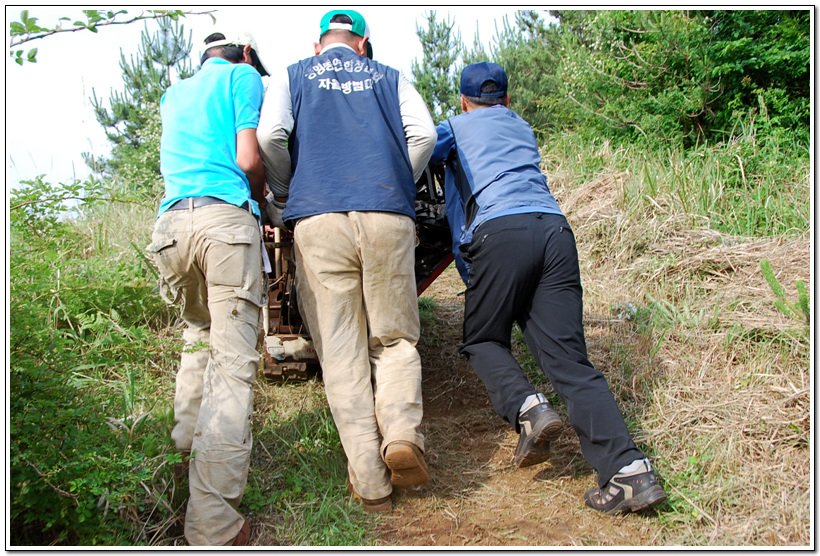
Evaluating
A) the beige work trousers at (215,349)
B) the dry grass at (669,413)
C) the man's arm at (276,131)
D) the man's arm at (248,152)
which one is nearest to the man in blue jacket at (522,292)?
the dry grass at (669,413)

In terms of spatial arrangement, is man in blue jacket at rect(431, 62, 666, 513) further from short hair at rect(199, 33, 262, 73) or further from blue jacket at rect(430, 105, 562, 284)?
short hair at rect(199, 33, 262, 73)

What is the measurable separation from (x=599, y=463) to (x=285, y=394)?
197cm

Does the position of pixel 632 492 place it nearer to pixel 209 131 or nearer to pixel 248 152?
pixel 248 152

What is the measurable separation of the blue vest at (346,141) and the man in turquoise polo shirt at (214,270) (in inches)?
8.9

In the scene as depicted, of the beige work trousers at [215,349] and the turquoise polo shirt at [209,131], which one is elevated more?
the turquoise polo shirt at [209,131]

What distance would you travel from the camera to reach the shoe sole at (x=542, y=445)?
3078 millimetres

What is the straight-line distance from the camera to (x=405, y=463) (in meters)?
2.93

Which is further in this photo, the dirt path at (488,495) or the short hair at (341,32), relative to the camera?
the short hair at (341,32)

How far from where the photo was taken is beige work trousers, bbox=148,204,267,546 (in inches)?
110

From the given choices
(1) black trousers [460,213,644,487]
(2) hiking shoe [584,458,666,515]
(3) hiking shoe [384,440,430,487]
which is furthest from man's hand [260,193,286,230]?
(2) hiking shoe [584,458,666,515]

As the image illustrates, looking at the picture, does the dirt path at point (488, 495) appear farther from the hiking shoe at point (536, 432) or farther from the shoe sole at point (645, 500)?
the hiking shoe at point (536, 432)

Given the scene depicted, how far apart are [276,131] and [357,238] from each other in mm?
650

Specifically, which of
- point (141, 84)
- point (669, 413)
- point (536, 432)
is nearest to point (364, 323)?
point (536, 432)

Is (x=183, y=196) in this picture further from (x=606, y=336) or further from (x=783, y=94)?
(x=783, y=94)
